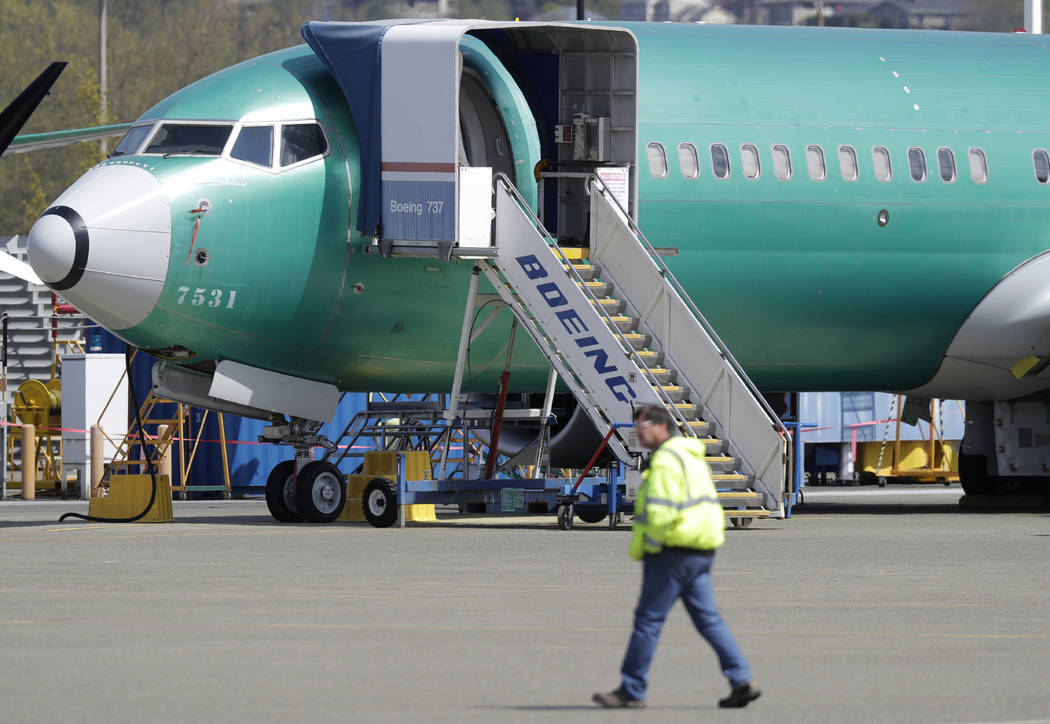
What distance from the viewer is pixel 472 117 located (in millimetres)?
25156

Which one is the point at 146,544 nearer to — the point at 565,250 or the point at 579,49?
the point at 565,250

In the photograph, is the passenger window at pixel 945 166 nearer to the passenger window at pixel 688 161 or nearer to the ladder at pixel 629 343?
the passenger window at pixel 688 161

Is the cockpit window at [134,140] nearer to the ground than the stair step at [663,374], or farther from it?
farther from it

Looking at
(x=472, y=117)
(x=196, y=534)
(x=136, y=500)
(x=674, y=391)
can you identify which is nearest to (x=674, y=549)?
(x=674, y=391)

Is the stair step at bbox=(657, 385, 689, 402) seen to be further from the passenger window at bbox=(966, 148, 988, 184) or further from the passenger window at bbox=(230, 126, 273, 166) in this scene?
the passenger window at bbox=(966, 148, 988, 184)

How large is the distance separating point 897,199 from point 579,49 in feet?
15.7

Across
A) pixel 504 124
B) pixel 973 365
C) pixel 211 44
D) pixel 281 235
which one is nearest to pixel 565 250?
Answer: pixel 504 124

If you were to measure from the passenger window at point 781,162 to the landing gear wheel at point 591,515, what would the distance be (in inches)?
200

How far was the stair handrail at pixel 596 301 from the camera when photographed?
75.7ft

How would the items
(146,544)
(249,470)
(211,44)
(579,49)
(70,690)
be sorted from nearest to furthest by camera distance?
(70,690)
(146,544)
(579,49)
(249,470)
(211,44)

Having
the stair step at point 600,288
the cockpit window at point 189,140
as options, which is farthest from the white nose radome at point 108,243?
the stair step at point 600,288

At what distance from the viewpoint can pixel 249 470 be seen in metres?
38.3

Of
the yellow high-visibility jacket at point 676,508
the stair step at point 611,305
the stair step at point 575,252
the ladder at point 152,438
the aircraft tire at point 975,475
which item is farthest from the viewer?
the ladder at point 152,438

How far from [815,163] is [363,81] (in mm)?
6290
